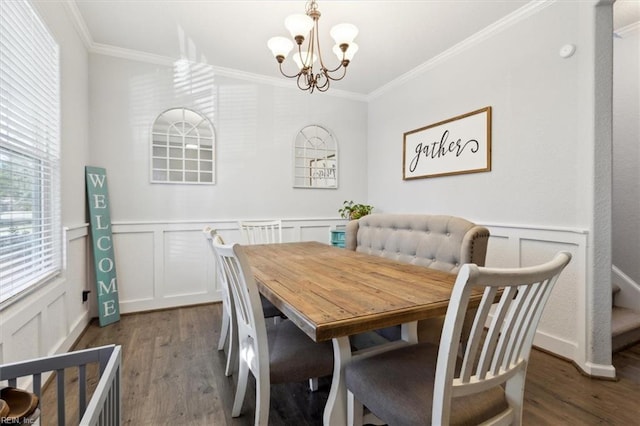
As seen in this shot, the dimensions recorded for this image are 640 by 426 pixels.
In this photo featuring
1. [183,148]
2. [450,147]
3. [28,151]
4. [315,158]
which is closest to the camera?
[28,151]

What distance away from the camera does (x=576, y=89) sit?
205 centimetres

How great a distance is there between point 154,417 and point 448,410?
1.48 meters

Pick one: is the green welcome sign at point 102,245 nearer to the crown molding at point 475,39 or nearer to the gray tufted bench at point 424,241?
the gray tufted bench at point 424,241

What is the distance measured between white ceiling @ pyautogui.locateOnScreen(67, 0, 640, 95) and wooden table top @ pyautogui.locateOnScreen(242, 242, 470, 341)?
6.16 feet

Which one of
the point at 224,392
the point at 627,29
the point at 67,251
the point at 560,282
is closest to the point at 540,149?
the point at 560,282

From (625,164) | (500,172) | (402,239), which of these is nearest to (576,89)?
(500,172)

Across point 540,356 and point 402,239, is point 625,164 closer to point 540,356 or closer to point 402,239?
point 540,356

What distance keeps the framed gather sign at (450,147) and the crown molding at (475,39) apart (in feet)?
2.03

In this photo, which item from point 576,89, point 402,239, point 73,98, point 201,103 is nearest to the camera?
point 576,89

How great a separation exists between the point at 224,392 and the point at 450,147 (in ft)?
9.00

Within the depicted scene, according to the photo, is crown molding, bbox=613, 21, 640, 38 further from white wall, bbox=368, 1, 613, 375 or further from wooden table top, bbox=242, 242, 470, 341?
wooden table top, bbox=242, 242, 470, 341

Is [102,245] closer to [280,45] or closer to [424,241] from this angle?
[280,45]

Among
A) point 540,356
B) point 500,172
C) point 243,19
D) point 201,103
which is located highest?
point 243,19

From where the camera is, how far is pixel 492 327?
84 cm
